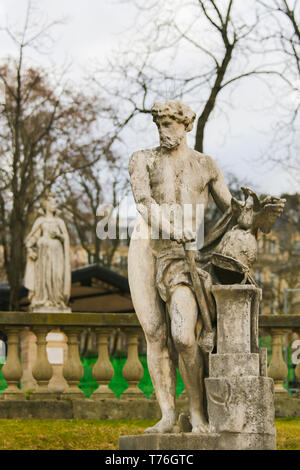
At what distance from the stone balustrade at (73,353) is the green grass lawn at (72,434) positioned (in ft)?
2.15

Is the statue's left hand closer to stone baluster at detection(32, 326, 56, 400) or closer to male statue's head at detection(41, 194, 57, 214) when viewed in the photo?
stone baluster at detection(32, 326, 56, 400)

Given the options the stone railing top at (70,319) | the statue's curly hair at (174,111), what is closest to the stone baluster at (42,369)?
the stone railing top at (70,319)

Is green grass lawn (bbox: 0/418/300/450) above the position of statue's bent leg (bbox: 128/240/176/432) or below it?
below

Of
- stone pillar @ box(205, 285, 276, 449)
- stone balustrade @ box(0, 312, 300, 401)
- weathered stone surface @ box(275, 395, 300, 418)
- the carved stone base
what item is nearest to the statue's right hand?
stone balustrade @ box(0, 312, 300, 401)

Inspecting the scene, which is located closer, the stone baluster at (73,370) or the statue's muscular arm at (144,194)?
the statue's muscular arm at (144,194)

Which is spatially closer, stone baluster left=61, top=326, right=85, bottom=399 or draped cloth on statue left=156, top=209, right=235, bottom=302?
draped cloth on statue left=156, top=209, right=235, bottom=302

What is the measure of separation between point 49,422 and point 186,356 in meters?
3.14

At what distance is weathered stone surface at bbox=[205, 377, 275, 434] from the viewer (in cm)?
570

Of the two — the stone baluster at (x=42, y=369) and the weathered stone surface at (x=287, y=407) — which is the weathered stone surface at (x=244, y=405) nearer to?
the weathered stone surface at (x=287, y=407)

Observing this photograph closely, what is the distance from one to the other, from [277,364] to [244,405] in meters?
4.08

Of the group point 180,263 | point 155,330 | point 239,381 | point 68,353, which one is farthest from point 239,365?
point 68,353

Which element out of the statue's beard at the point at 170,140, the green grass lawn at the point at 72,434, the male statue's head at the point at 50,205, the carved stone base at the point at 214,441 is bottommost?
the green grass lawn at the point at 72,434

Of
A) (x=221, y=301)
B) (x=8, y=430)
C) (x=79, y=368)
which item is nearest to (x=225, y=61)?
(x=79, y=368)

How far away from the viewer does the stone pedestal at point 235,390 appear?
570 centimetres
